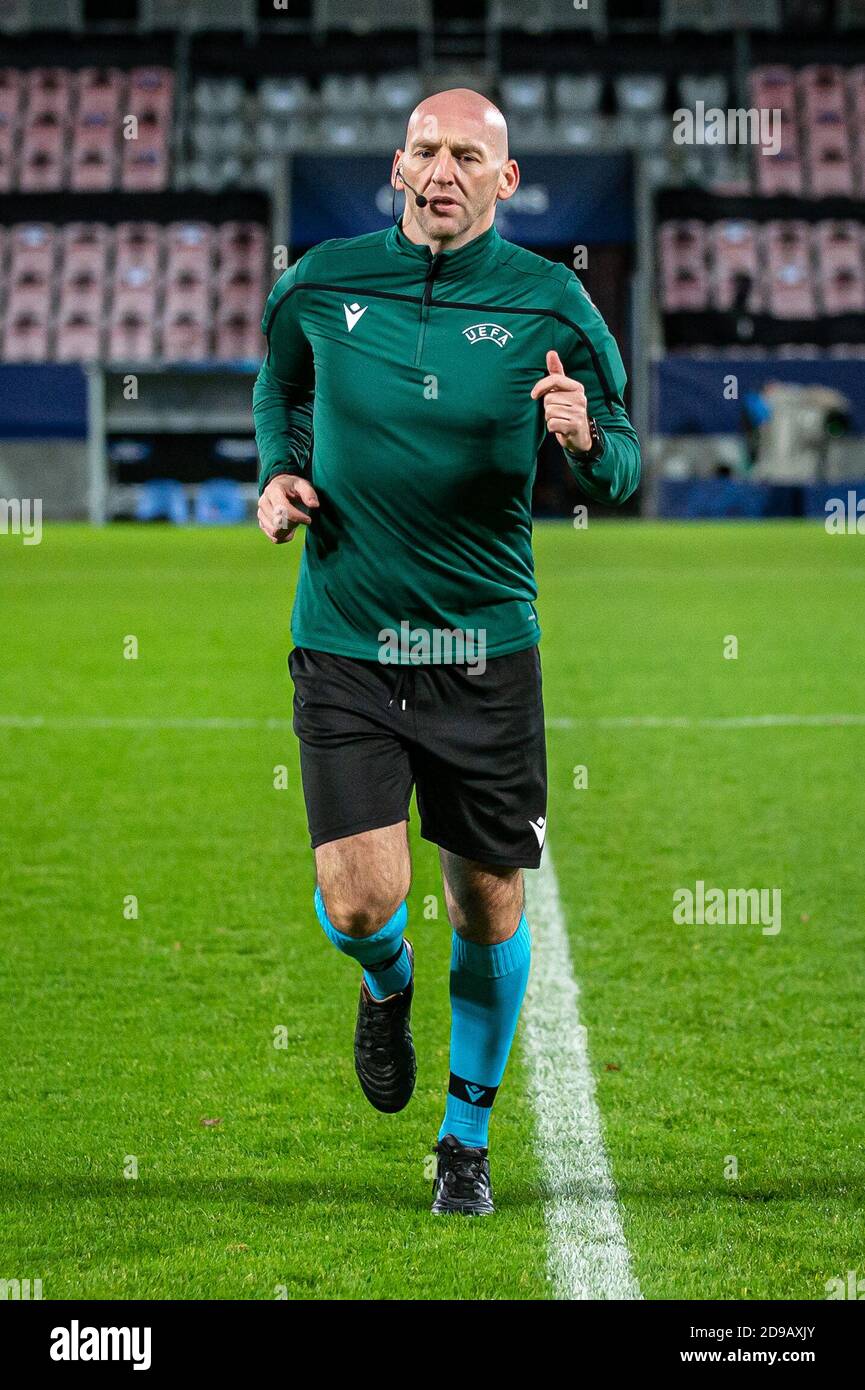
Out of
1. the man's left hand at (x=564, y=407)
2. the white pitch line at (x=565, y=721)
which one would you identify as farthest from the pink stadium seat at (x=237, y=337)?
the man's left hand at (x=564, y=407)

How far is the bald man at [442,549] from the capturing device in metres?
3.45

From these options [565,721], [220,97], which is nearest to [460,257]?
[565,721]

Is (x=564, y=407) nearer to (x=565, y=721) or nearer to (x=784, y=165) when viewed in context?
(x=565, y=721)

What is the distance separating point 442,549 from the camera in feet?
11.5

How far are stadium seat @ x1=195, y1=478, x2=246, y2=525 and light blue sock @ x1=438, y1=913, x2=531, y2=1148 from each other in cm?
2277

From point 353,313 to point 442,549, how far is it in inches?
18.8

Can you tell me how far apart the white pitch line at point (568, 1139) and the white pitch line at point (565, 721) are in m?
3.89

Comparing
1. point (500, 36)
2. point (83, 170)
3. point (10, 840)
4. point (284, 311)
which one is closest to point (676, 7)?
point (500, 36)

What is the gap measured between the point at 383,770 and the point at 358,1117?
2.94 ft

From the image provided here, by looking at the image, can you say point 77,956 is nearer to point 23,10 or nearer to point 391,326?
point 391,326

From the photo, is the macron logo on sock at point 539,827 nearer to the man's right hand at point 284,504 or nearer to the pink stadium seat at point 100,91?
the man's right hand at point 284,504

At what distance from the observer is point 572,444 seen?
10.9 feet
